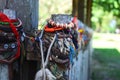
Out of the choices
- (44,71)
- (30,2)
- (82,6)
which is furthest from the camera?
(82,6)

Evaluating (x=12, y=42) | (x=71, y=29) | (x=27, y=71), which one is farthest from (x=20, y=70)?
(x=71, y=29)

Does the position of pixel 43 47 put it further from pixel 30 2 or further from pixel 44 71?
pixel 30 2

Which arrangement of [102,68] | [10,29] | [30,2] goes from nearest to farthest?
[10,29], [30,2], [102,68]

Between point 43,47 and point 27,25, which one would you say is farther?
point 27,25

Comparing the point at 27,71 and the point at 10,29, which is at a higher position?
the point at 10,29

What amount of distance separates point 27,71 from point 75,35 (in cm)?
68

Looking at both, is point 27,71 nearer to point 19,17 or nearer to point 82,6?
point 19,17

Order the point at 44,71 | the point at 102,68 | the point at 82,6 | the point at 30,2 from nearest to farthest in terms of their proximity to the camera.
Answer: the point at 44,71 → the point at 30,2 → the point at 82,6 → the point at 102,68

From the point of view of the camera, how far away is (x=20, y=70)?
4945mm

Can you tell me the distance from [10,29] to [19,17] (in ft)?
1.34

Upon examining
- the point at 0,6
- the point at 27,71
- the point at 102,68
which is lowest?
the point at 102,68

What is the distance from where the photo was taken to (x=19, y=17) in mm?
5031

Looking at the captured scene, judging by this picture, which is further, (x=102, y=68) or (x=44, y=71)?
(x=102, y=68)

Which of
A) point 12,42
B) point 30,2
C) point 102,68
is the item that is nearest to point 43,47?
point 12,42
